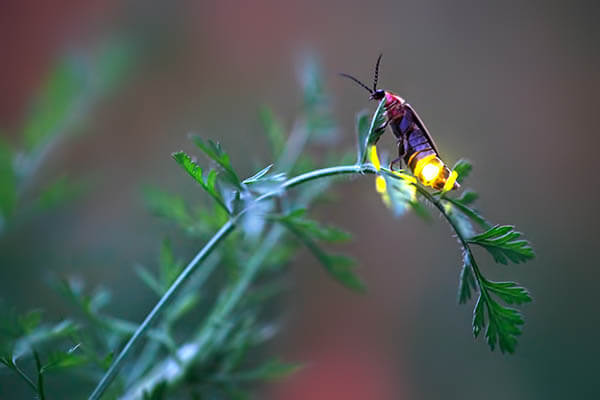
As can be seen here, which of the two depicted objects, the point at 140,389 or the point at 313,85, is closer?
the point at 140,389

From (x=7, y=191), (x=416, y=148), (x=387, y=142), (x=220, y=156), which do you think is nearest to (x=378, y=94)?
(x=416, y=148)

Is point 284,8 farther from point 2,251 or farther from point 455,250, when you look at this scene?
point 2,251

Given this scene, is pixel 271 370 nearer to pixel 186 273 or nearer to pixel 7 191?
pixel 186 273

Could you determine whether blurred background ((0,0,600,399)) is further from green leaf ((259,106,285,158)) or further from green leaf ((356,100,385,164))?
green leaf ((356,100,385,164))

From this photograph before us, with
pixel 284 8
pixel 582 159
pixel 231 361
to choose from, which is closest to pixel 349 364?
pixel 231 361

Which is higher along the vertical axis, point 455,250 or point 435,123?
point 435,123
